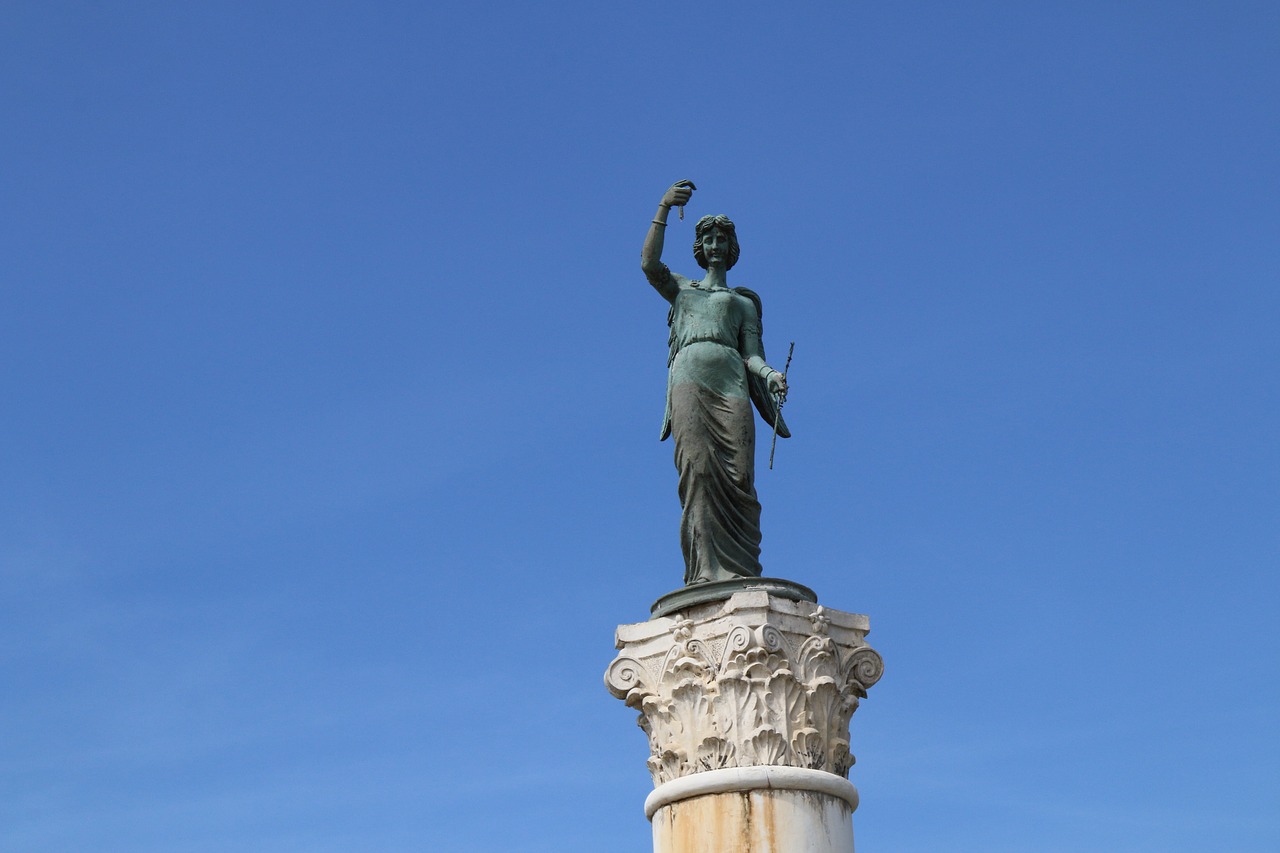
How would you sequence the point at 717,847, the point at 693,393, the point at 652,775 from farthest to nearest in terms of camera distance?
the point at 693,393
the point at 652,775
the point at 717,847

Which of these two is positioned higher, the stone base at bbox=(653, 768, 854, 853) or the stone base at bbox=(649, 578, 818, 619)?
the stone base at bbox=(649, 578, 818, 619)

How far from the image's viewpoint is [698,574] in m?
14.8

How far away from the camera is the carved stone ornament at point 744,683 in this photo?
1373cm

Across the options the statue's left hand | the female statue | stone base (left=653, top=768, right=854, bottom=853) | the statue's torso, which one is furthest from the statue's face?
stone base (left=653, top=768, right=854, bottom=853)

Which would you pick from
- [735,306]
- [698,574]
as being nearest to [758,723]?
[698,574]

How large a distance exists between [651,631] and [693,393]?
7.89 ft

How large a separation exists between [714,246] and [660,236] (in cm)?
73

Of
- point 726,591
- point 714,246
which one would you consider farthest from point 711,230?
point 726,591

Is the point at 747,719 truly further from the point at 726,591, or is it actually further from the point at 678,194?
the point at 678,194

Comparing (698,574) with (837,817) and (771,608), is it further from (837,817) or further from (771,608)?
(837,817)

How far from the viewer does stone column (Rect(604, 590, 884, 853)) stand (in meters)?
13.5

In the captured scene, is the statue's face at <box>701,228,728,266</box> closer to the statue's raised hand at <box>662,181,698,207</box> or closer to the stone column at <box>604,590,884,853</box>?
the statue's raised hand at <box>662,181,698,207</box>

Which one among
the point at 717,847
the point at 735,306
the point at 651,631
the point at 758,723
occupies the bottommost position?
the point at 717,847

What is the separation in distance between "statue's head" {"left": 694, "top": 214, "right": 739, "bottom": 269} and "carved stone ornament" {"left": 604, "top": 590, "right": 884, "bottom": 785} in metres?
3.98
